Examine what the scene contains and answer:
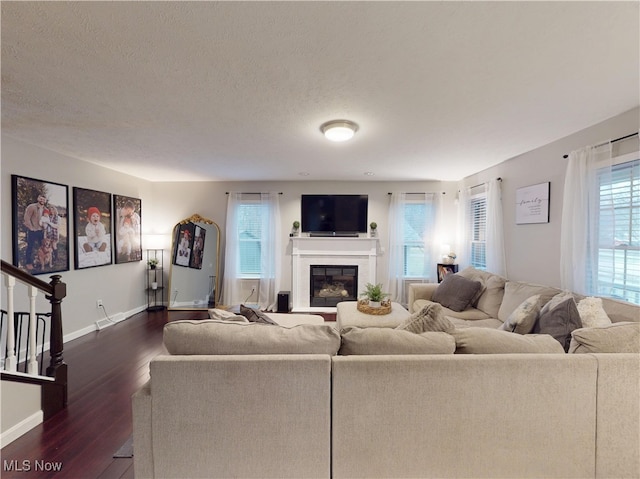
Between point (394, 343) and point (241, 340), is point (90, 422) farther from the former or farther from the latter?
point (394, 343)

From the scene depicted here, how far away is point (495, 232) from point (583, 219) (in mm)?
1251

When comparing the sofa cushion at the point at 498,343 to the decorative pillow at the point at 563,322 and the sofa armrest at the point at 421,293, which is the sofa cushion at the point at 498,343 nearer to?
the decorative pillow at the point at 563,322

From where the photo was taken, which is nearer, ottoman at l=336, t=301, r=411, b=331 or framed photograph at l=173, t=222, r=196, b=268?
ottoman at l=336, t=301, r=411, b=331

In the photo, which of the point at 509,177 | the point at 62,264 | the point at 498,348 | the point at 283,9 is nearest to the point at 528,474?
the point at 498,348

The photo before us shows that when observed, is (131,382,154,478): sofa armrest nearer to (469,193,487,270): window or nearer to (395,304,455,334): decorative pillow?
(395,304,455,334): decorative pillow

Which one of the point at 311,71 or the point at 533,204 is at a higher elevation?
the point at 311,71

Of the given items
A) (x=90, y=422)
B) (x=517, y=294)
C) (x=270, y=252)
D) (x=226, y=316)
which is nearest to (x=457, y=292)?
(x=517, y=294)

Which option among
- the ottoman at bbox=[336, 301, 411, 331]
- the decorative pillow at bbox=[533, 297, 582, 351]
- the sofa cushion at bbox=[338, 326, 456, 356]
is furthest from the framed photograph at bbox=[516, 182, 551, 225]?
the sofa cushion at bbox=[338, 326, 456, 356]

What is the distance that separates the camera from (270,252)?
16.8 feet

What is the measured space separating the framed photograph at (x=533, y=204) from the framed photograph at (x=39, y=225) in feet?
18.8

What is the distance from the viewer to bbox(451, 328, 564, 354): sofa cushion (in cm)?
142

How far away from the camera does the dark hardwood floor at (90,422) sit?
165cm

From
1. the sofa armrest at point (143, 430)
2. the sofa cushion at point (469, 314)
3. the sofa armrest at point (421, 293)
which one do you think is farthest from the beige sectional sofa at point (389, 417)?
the sofa armrest at point (421, 293)

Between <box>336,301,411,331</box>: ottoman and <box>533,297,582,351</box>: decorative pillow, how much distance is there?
1.30 metres
